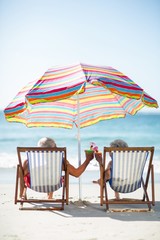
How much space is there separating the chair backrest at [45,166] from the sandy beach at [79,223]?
344 mm

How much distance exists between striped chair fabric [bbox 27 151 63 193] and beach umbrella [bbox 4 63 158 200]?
0.50 metres

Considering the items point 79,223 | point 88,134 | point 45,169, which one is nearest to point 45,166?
point 45,169

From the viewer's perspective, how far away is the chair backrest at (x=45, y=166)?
4.44 metres

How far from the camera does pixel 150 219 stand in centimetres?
411

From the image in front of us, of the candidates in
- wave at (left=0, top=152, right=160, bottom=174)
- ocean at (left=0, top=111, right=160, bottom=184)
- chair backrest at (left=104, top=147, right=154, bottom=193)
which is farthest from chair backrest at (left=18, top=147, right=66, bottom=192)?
ocean at (left=0, top=111, right=160, bottom=184)

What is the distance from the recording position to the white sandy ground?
3423mm

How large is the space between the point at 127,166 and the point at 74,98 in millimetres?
1635

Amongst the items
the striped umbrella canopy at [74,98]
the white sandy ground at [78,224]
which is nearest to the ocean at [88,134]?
the striped umbrella canopy at [74,98]

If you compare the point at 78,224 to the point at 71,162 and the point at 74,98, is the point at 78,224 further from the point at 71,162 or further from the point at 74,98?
the point at 71,162

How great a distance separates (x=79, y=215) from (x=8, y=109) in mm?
1547

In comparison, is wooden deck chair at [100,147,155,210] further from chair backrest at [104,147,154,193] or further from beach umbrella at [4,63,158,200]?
beach umbrella at [4,63,158,200]

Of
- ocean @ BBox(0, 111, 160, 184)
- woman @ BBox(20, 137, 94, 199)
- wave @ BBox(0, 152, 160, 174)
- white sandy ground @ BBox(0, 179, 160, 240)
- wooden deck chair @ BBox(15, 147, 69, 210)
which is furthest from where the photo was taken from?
ocean @ BBox(0, 111, 160, 184)

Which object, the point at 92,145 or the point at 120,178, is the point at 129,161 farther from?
the point at 92,145

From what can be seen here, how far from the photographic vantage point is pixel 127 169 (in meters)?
4.53
